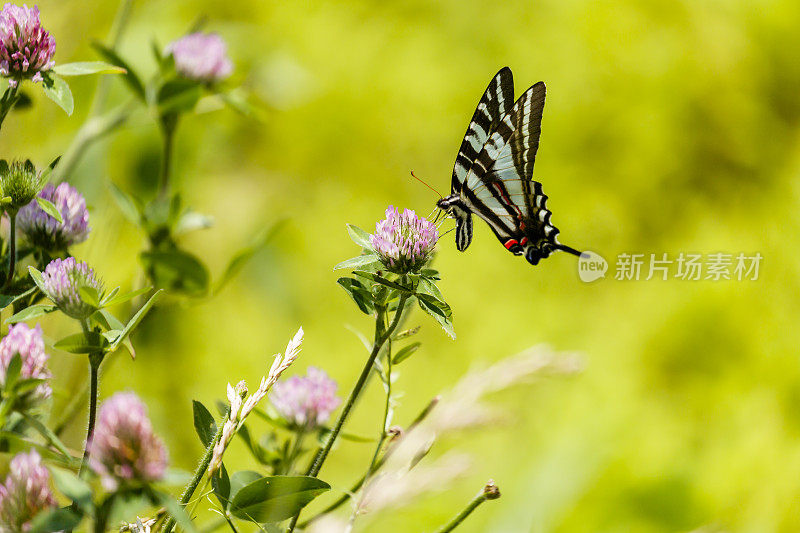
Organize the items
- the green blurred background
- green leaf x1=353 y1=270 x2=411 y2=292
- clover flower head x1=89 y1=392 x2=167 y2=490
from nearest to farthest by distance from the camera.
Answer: clover flower head x1=89 y1=392 x2=167 y2=490
green leaf x1=353 y1=270 x2=411 y2=292
the green blurred background

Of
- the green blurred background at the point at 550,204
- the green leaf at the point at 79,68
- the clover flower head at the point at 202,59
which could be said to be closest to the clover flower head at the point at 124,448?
the green leaf at the point at 79,68

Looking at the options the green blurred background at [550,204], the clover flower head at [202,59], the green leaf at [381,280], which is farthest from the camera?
the green blurred background at [550,204]

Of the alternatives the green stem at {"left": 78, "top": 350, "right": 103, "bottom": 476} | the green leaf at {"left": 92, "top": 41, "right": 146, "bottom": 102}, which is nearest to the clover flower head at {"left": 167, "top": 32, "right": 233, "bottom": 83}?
the green leaf at {"left": 92, "top": 41, "right": 146, "bottom": 102}

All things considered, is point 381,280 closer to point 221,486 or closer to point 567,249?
point 221,486

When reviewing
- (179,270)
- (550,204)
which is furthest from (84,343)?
(550,204)

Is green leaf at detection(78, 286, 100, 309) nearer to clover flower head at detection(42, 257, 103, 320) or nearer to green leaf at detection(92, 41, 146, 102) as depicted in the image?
clover flower head at detection(42, 257, 103, 320)

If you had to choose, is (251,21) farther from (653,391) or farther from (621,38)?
(653,391)

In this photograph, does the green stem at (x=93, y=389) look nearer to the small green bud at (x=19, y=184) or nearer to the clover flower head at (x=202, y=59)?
the small green bud at (x=19, y=184)
